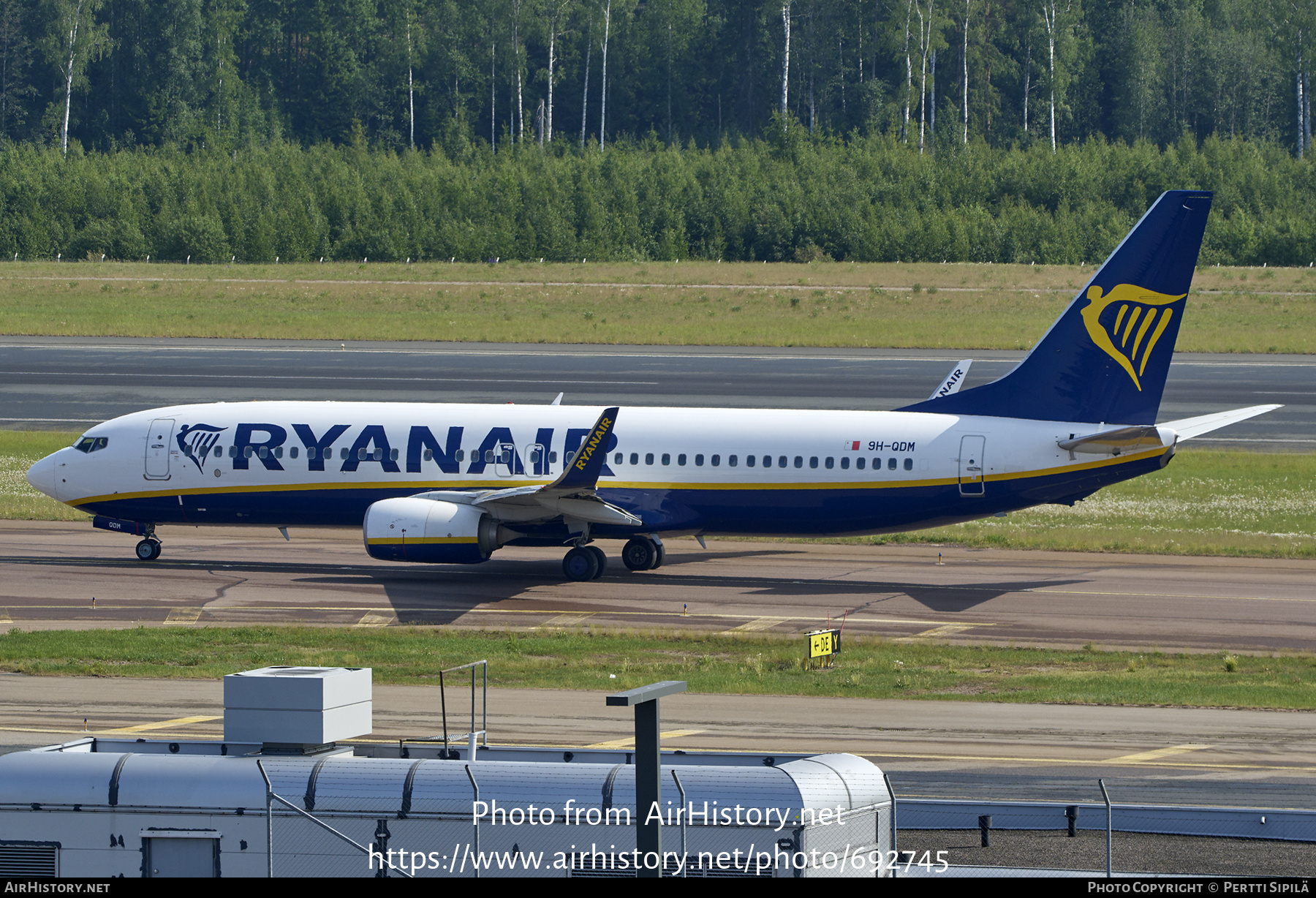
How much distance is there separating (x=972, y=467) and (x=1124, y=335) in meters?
4.97

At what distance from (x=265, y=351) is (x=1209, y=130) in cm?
11973

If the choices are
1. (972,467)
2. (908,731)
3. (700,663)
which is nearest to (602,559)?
(700,663)

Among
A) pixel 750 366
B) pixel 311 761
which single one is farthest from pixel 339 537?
pixel 750 366

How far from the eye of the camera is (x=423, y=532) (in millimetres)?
39094

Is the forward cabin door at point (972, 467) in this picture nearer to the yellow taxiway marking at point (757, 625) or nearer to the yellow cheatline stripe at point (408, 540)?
the yellow taxiway marking at point (757, 625)

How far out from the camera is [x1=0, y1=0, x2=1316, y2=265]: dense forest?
5463 inches

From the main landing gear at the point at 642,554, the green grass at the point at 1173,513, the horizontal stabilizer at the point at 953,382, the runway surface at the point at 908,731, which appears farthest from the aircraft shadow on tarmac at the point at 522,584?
Result: the runway surface at the point at 908,731

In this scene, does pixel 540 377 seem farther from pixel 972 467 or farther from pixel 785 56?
pixel 785 56

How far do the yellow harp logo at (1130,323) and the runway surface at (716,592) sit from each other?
19.7 ft

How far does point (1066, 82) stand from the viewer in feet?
551

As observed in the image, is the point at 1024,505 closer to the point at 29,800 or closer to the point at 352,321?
the point at 29,800

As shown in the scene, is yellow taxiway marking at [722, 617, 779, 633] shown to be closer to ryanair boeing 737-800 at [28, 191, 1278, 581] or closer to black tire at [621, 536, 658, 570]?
ryanair boeing 737-800 at [28, 191, 1278, 581]

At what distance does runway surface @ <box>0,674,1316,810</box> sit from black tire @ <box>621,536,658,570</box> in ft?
42.4

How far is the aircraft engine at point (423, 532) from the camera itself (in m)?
39.1
